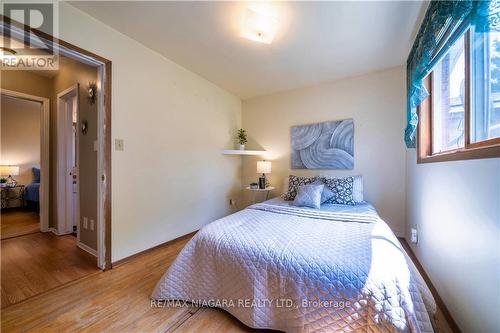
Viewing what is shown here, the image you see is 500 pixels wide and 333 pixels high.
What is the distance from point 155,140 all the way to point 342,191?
94.1 inches

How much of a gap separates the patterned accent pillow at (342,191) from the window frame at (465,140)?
74cm

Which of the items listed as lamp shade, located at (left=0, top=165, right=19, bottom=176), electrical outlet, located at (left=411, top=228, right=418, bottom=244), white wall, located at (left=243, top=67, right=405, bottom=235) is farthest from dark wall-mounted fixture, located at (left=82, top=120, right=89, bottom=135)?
lamp shade, located at (left=0, top=165, right=19, bottom=176)

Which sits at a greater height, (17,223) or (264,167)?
(264,167)

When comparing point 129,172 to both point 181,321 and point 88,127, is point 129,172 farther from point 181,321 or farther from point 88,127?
point 181,321

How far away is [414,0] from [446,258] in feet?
6.41

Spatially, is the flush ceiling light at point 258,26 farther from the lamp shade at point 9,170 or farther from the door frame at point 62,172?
the lamp shade at point 9,170

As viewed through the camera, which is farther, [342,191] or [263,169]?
[263,169]

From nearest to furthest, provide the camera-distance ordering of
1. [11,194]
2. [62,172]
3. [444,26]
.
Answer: [444,26]
[62,172]
[11,194]

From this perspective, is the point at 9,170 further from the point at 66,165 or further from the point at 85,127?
the point at 85,127

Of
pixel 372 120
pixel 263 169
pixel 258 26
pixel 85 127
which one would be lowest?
pixel 263 169

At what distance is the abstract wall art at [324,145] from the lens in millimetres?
2900

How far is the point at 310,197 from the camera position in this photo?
2.34 meters

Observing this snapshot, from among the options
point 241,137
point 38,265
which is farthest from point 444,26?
point 38,265

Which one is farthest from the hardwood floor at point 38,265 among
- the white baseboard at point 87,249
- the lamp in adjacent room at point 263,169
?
the lamp in adjacent room at point 263,169
